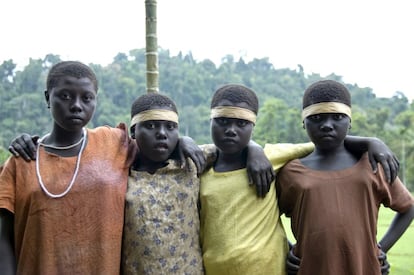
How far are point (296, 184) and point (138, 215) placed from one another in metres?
0.76

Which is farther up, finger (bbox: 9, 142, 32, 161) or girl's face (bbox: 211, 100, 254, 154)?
girl's face (bbox: 211, 100, 254, 154)

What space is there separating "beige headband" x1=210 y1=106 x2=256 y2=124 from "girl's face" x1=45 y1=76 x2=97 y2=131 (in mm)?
634

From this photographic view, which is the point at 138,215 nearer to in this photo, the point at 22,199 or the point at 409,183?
the point at 22,199

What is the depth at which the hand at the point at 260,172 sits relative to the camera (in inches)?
110

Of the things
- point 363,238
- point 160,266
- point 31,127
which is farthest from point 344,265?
point 31,127

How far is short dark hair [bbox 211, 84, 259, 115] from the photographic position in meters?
2.92

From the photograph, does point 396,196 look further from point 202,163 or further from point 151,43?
point 151,43

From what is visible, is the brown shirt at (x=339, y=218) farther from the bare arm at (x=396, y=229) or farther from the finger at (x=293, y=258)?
the bare arm at (x=396, y=229)

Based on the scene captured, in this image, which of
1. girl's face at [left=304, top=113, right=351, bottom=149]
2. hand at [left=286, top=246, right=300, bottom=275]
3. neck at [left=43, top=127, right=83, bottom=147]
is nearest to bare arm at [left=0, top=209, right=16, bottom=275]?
neck at [left=43, top=127, right=83, bottom=147]

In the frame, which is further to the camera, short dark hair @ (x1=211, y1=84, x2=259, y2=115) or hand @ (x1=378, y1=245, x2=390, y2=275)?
short dark hair @ (x1=211, y1=84, x2=259, y2=115)

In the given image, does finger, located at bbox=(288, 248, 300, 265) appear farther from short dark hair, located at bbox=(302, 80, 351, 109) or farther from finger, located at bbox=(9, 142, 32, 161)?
finger, located at bbox=(9, 142, 32, 161)

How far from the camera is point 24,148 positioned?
104 inches

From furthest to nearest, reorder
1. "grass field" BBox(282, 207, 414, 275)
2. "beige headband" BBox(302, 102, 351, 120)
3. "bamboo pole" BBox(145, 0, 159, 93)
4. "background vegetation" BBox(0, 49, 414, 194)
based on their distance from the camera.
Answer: "background vegetation" BBox(0, 49, 414, 194) < "grass field" BBox(282, 207, 414, 275) < "bamboo pole" BBox(145, 0, 159, 93) < "beige headband" BBox(302, 102, 351, 120)

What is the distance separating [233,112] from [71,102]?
0.78 meters
